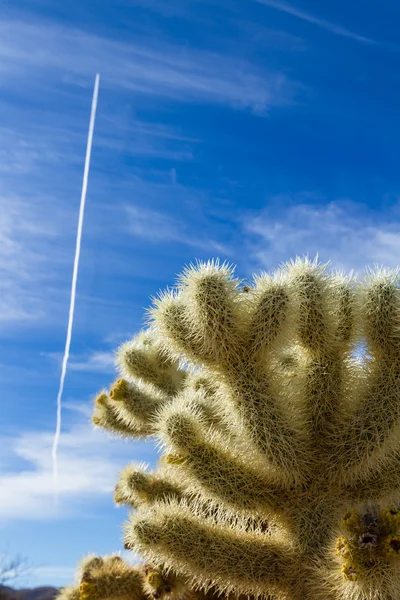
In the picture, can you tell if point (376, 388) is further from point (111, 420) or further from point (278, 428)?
point (111, 420)

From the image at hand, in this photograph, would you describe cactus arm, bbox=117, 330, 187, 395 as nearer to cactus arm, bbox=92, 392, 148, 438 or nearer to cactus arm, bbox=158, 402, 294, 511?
cactus arm, bbox=92, 392, 148, 438

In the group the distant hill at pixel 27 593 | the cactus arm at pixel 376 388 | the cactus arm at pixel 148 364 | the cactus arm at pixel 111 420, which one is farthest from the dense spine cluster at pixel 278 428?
the distant hill at pixel 27 593

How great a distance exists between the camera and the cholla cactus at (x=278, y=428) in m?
5.11

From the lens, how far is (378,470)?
18.5ft

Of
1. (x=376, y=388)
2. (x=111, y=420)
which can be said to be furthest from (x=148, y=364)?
(x=376, y=388)

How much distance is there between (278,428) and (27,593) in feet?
A: 55.9

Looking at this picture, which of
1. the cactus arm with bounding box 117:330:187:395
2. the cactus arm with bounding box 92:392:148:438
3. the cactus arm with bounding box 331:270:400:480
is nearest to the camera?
the cactus arm with bounding box 331:270:400:480

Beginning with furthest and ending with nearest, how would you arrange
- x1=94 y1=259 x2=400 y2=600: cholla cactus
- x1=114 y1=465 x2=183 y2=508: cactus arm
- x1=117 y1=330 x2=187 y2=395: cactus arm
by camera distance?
x1=117 y1=330 x2=187 y2=395: cactus arm
x1=114 y1=465 x2=183 y2=508: cactus arm
x1=94 y1=259 x2=400 y2=600: cholla cactus

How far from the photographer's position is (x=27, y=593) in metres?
19.5

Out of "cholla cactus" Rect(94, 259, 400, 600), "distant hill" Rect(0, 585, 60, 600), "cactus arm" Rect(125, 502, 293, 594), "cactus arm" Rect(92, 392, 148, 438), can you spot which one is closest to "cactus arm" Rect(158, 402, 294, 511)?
"cholla cactus" Rect(94, 259, 400, 600)

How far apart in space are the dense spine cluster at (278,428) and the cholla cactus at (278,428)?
0.04 feet

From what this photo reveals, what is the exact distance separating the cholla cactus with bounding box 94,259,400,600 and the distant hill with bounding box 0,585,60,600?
14.5 m

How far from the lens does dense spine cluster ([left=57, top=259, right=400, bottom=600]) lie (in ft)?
16.8

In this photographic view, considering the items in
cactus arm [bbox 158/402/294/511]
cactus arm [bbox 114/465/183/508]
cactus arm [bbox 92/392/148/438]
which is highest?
cactus arm [bbox 92/392/148/438]
